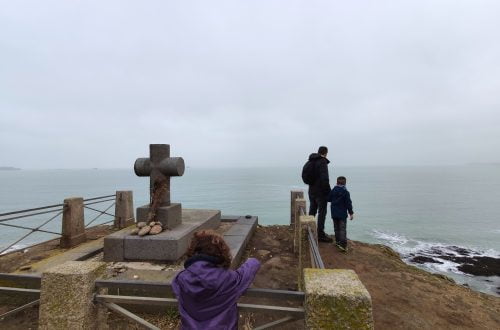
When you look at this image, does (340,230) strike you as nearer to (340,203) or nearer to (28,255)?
(340,203)

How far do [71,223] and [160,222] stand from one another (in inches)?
112

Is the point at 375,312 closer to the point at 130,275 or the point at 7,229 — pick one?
the point at 130,275

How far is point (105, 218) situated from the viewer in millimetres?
41844

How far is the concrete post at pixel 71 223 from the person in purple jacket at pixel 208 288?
6825mm

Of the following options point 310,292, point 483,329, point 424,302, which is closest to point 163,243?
point 310,292

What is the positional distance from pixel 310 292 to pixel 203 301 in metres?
0.83

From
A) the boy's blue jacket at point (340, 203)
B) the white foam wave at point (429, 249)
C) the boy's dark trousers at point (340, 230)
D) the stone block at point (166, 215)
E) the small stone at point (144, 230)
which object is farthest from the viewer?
the white foam wave at point (429, 249)

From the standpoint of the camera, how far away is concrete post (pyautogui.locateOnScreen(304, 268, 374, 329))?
212 cm

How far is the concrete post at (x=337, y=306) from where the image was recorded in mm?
2125

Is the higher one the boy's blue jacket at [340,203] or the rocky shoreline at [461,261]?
the boy's blue jacket at [340,203]

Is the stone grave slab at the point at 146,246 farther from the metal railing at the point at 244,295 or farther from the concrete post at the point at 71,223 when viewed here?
the metal railing at the point at 244,295

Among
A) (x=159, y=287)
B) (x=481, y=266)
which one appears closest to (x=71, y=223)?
(x=159, y=287)

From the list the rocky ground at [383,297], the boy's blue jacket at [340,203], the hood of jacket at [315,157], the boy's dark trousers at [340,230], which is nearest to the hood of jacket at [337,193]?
the boy's blue jacket at [340,203]

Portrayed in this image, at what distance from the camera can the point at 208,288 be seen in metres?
2.25
